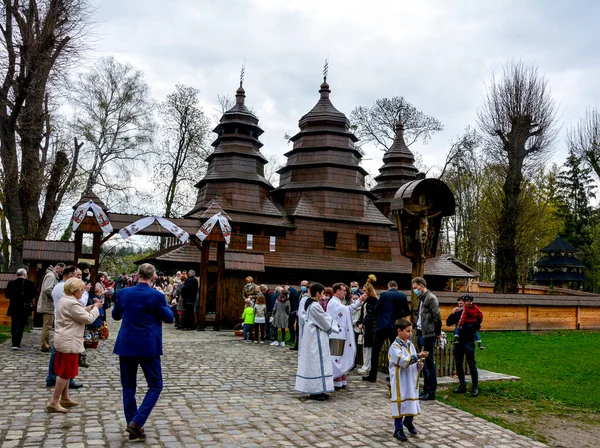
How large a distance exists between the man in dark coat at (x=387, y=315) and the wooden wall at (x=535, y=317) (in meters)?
11.4

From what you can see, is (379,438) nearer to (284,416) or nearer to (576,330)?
(284,416)

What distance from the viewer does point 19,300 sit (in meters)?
11.2

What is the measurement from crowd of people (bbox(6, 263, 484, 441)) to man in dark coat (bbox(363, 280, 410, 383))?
0.02 meters

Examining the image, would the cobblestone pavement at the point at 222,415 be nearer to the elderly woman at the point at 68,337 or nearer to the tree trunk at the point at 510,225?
the elderly woman at the point at 68,337

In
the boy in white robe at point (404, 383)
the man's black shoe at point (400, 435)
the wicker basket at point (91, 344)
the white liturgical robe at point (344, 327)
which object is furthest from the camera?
the wicker basket at point (91, 344)

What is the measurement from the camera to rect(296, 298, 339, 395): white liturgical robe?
824 cm

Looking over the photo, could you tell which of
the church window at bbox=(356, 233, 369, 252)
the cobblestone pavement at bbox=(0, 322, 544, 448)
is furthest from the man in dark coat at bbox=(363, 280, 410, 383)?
the church window at bbox=(356, 233, 369, 252)

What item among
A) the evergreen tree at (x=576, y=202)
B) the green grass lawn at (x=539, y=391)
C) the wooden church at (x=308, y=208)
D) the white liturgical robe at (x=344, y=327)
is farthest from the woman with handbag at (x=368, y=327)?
the evergreen tree at (x=576, y=202)

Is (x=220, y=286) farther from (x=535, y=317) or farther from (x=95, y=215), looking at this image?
(x=535, y=317)

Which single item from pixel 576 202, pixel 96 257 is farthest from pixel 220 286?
pixel 576 202

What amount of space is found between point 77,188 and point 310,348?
24458 millimetres

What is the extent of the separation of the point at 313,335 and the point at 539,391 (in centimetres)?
465

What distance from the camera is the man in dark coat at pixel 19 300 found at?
36.7 feet

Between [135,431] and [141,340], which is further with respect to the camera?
[141,340]
